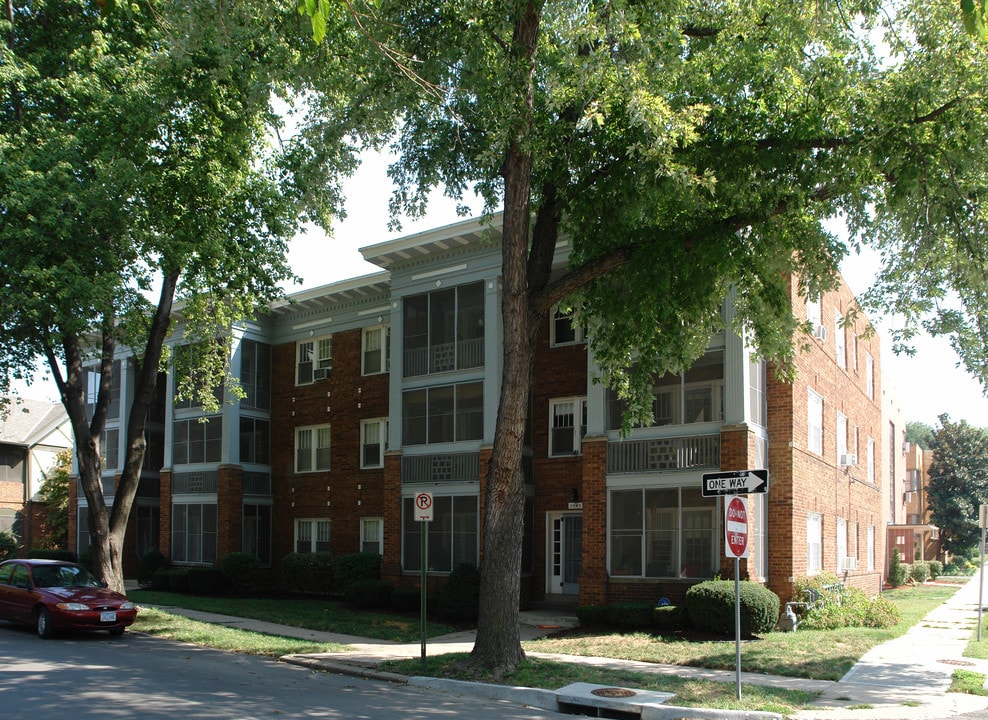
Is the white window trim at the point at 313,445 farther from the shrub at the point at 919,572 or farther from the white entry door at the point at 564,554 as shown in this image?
the shrub at the point at 919,572

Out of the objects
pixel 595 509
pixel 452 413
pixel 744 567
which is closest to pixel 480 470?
pixel 452 413

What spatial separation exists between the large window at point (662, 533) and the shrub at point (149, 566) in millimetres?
17964

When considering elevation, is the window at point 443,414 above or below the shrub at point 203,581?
above

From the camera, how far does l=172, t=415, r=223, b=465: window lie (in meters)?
31.5

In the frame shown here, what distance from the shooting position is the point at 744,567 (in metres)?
18.3

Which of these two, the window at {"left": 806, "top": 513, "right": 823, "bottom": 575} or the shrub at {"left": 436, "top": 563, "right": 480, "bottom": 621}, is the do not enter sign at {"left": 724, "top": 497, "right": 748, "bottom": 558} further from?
the shrub at {"left": 436, "top": 563, "right": 480, "bottom": 621}

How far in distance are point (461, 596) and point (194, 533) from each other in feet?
47.2

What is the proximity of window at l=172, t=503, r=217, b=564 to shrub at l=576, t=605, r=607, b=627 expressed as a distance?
1618 cm

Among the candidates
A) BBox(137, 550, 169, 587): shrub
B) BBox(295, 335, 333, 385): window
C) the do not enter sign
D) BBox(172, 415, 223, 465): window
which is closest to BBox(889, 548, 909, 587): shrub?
BBox(295, 335, 333, 385): window

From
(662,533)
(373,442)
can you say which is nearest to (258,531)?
(373,442)

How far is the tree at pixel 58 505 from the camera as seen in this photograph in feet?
126

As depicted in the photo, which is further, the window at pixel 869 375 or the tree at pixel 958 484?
the tree at pixel 958 484

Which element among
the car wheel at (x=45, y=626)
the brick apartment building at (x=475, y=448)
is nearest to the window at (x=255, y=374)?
the brick apartment building at (x=475, y=448)

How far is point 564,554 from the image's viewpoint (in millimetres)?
23203
